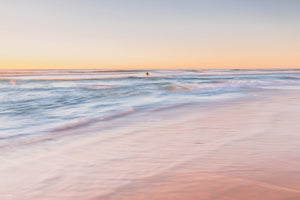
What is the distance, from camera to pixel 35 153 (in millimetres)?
3111

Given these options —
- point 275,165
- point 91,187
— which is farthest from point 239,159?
point 91,187

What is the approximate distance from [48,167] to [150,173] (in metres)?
1.05

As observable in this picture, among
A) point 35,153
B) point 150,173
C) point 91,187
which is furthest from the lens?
point 35,153

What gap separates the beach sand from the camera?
6.73ft

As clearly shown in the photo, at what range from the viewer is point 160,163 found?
2.68 metres

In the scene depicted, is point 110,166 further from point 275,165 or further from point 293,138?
point 293,138

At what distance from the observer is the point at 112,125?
186 inches

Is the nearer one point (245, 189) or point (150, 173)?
point (245, 189)

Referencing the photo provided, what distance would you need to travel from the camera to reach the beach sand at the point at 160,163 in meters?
2.05

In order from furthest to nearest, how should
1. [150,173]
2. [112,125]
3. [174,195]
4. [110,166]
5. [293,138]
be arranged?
[112,125], [293,138], [110,166], [150,173], [174,195]

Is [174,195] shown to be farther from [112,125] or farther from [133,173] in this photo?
[112,125]

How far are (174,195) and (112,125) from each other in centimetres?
287

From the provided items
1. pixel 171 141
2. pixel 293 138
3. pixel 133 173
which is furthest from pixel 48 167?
pixel 293 138

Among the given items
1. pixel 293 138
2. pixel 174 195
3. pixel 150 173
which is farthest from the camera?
pixel 293 138
